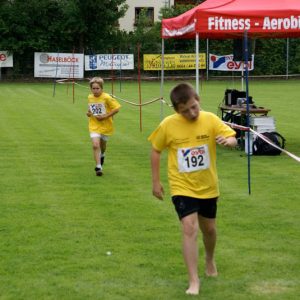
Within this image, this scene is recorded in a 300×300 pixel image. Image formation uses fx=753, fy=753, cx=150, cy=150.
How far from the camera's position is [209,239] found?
243 inches

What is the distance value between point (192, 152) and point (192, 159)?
5 centimetres

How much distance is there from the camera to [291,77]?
50250 mm

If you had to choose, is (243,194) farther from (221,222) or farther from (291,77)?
(291,77)

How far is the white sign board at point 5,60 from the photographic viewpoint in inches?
1917

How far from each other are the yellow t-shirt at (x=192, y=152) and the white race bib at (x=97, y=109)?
612 centimetres

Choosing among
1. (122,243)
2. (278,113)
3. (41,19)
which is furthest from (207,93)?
(122,243)

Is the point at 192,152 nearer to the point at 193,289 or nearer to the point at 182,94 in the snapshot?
the point at 182,94

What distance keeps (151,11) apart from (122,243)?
183 feet

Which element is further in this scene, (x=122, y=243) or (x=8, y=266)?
(x=122, y=243)

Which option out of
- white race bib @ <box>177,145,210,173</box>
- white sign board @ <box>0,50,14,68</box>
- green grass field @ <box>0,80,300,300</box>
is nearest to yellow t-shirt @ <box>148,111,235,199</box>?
white race bib @ <box>177,145,210,173</box>

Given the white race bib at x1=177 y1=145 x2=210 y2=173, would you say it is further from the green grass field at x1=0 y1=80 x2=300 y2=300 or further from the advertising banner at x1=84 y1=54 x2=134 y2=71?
the advertising banner at x1=84 y1=54 x2=134 y2=71

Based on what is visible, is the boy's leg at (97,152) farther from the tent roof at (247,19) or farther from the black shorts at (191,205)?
the black shorts at (191,205)

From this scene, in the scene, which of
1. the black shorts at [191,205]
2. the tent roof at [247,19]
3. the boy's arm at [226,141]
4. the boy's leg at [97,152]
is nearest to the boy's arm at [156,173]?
the black shorts at [191,205]

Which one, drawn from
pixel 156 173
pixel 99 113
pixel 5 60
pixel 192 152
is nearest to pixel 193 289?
pixel 156 173
